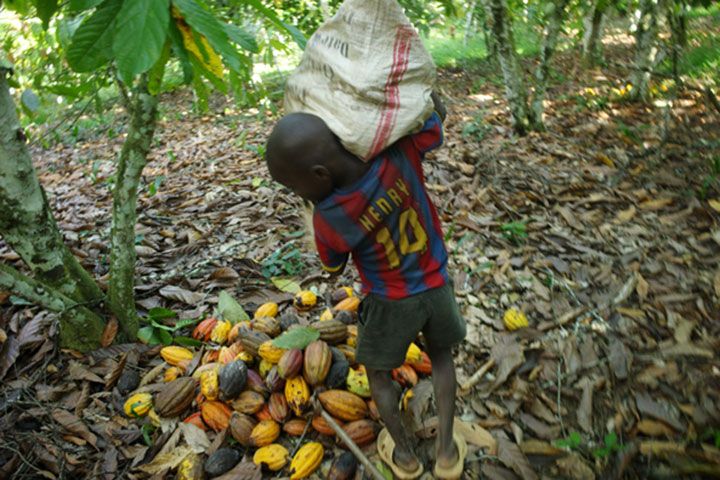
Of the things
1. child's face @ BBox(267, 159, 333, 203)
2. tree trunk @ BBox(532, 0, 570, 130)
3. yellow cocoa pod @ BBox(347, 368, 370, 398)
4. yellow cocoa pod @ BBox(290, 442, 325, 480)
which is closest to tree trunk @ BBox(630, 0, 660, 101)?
tree trunk @ BBox(532, 0, 570, 130)

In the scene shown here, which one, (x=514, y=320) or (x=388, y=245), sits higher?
(x=388, y=245)

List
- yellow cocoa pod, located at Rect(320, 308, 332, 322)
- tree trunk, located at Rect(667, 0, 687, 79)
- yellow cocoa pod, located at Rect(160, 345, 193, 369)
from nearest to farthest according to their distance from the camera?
yellow cocoa pod, located at Rect(160, 345, 193, 369)
yellow cocoa pod, located at Rect(320, 308, 332, 322)
tree trunk, located at Rect(667, 0, 687, 79)

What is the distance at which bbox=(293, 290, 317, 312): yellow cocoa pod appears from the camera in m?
2.48

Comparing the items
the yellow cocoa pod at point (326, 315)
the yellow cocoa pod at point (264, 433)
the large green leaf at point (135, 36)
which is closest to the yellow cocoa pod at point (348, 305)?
the yellow cocoa pod at point (326, 315)

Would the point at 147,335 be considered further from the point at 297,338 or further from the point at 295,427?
the point at 295,427

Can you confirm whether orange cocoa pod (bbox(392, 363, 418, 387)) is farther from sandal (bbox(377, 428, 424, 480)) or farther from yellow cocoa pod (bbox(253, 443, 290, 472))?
yellow cocoa pod (bbox(253, 443, 290, 472))

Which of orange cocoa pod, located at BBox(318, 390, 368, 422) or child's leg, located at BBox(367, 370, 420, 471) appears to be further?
orange cocoa pod, located at BBox(318, 390, 368, 422)

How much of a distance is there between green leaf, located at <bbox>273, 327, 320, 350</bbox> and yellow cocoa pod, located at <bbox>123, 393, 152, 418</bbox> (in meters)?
0.62

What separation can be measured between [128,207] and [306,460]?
1.46m

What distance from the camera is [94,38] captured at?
103 centimetres

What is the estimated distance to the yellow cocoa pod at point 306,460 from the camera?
1.74 metres

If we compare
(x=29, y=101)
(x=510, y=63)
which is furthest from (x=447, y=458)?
(x=510, y=63)

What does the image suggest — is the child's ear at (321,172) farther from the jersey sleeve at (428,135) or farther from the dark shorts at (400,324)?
the dark shorts at (400,324)

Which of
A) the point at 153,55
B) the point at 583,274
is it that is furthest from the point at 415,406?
the point at 153,55
